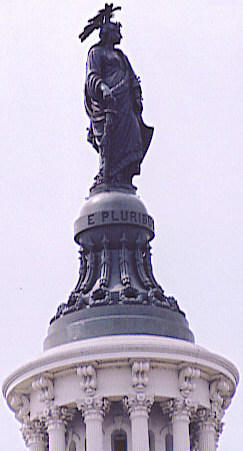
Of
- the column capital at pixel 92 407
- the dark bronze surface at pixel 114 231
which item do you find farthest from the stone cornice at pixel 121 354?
the column capital at pixel 92 407

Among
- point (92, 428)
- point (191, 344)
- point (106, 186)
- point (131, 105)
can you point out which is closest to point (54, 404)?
point (92, 428)

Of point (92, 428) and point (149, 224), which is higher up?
point (149, 224)

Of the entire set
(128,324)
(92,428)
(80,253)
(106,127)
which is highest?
(106,127)

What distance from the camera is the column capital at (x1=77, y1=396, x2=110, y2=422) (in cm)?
4503

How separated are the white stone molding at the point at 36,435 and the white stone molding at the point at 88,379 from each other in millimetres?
2581

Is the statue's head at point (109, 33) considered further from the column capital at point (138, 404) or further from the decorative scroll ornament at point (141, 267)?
the column capital at point (138, 404)

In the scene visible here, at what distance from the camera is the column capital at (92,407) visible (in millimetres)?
45031

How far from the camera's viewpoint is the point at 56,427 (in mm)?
45812

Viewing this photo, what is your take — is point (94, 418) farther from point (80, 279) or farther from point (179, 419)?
point (80, 279)

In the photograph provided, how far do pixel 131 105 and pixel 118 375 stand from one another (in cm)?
1071

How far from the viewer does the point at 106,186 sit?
50.0m

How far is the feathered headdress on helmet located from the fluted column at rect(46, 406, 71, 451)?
13974 millimetres

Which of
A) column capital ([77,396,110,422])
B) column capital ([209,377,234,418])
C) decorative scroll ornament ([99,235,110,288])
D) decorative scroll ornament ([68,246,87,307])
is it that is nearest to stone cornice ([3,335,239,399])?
column capital ([209,377,234,418])

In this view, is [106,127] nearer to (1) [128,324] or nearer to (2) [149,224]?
(2) [149,224]
